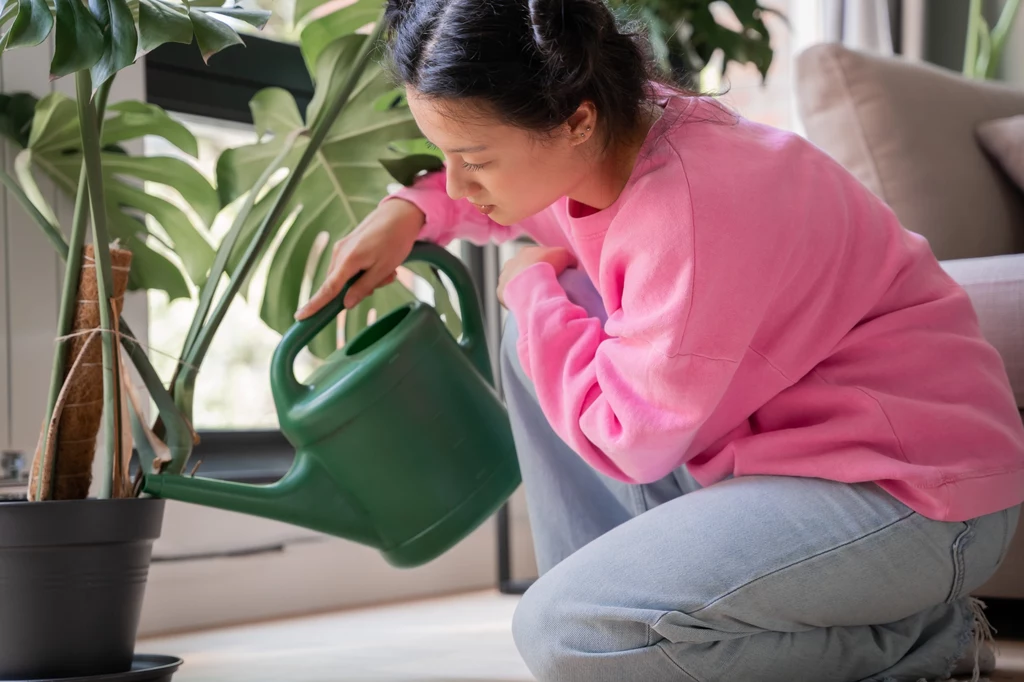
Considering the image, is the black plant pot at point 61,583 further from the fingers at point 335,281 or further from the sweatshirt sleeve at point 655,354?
the sweatshirt sleeve at point 655,354

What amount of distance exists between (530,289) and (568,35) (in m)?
0.30

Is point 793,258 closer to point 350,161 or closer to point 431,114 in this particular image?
point 431,114

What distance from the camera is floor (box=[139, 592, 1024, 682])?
1.25 meters

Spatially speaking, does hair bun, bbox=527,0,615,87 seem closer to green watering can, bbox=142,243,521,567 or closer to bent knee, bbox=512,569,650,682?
green watering can, bbox=142,243,521,567

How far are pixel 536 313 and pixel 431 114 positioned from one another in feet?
0.74

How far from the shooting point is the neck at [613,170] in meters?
1.00

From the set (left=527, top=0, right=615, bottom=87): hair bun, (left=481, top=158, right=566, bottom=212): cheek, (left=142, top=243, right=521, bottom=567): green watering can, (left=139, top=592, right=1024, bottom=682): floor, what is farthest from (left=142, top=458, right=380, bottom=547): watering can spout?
(left=527, top=0, right=615, bottom=87): hair bun

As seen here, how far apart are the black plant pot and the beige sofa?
116 cm

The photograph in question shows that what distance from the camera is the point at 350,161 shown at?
4.57 ft

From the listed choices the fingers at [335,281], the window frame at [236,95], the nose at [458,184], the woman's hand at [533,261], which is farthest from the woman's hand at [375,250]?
the window frame at [236,95]

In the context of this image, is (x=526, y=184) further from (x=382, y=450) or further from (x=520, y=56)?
(x=382, y=450)

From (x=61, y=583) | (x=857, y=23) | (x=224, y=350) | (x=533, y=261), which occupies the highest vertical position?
(x=533, y=261)

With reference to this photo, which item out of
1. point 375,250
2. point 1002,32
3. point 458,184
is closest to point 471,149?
point 458,184

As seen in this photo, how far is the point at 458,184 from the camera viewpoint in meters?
0.96
